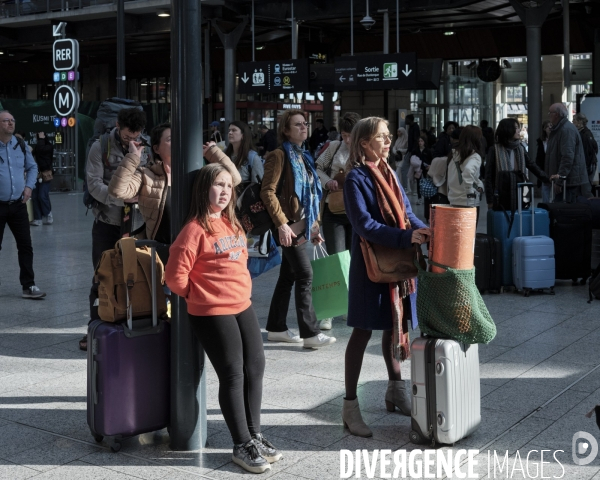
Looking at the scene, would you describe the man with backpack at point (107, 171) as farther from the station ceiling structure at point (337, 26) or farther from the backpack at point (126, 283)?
the station ceiling structure at point (337, 26)

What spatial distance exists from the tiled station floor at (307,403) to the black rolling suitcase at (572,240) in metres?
0.92

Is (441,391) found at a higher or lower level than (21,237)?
lower

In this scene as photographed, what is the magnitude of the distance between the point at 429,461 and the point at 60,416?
212 centimetres

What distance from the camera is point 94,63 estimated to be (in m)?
38.8

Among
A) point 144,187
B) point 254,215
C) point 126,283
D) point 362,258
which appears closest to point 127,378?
point 126,283

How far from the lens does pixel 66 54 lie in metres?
23.6

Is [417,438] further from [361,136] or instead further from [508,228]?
[508,228]

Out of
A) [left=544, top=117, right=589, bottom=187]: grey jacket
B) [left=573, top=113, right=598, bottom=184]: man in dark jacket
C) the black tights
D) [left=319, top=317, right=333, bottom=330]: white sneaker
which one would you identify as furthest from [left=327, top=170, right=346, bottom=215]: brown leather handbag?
[left=573, top=113, right=598, bottom=184]: man in dark jacket

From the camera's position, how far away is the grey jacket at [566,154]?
1080 centimetres

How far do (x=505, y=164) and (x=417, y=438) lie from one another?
5396 millimetres

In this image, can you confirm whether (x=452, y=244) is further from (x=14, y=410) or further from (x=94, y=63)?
(x=94, y=63)

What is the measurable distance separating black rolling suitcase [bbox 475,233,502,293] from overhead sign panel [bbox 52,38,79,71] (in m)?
16.5

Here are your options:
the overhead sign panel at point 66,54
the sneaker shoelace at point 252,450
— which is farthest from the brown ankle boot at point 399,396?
the overhead sign panel at point 66,54

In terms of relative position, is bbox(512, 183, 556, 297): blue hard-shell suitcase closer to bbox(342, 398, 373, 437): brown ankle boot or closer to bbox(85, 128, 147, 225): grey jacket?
bbox(85, 128, 147, 225): grey jacket
